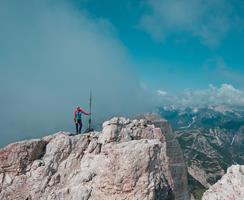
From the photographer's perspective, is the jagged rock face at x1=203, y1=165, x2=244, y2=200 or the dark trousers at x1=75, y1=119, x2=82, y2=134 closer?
the jagged rock face at x1=203, y1=165, x2=244, y2=200

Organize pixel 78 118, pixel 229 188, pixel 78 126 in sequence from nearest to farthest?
pixel 229 188, pixel 78 126, pixel 78 118

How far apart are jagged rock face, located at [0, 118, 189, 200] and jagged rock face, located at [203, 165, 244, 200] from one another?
6.52 metres

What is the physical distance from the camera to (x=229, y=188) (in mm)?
20859

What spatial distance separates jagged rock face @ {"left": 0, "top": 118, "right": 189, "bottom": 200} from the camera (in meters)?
26.9

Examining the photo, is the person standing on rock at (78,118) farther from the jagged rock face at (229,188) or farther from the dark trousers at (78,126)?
the jagged rock face at (229,188)

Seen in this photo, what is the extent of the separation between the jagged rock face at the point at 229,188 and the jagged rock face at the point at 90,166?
652cm

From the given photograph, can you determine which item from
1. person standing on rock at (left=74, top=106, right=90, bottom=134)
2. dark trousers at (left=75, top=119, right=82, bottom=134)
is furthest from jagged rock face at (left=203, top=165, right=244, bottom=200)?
person standing on rock at (left=74, top=106, right=90, bottom=134)

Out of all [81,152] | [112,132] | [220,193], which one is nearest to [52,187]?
[81,152]

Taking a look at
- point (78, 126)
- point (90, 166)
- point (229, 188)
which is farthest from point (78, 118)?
point (229, 188)

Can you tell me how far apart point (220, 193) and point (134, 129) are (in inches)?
664

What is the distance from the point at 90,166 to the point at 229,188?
14.7 m

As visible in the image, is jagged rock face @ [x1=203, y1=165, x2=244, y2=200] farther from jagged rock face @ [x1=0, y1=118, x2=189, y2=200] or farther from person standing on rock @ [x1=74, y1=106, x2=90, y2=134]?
person standing on rock @ [x1=74, y1=106, x2=90, y2=134]

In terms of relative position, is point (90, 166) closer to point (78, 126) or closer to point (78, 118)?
point (78, 126)

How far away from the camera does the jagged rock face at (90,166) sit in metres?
26.9
